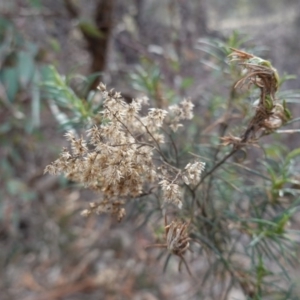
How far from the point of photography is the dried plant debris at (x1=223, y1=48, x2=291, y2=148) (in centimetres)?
41

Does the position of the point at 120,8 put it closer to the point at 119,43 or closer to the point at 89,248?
the point at 119,43

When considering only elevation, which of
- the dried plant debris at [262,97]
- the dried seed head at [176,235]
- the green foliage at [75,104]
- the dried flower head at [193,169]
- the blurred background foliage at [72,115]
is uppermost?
the dried plant debris at [262,97]

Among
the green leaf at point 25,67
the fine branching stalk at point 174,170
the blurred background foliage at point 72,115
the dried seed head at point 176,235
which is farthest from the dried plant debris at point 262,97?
the green leaf at point 25,67

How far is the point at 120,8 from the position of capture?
151 cm

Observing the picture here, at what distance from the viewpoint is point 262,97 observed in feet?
1.42

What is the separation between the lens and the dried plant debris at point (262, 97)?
16.1 inches

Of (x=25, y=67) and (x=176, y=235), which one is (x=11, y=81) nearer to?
(x=25, y=67)

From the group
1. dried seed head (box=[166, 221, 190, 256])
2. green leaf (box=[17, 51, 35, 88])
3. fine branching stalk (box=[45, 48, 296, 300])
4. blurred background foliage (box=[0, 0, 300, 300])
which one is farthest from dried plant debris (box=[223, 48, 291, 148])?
green leaf (box=[17, 51, 35, 88])

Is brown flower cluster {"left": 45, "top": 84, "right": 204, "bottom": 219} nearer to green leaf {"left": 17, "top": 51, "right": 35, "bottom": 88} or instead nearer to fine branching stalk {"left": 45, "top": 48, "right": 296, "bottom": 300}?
fine branching stalk {"left": 45, "top": 48, "right": 296, "bottom": 300}

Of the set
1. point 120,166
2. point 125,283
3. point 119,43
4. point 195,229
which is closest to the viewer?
point 120,166

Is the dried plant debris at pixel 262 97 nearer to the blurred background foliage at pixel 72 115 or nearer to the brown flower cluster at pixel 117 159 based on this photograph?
the brown flower cluster at pixel 117 159

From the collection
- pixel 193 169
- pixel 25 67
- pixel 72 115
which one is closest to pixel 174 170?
pixel 193 169

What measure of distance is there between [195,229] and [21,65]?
76 cm

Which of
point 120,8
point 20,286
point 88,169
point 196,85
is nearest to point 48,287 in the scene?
point 20,286
